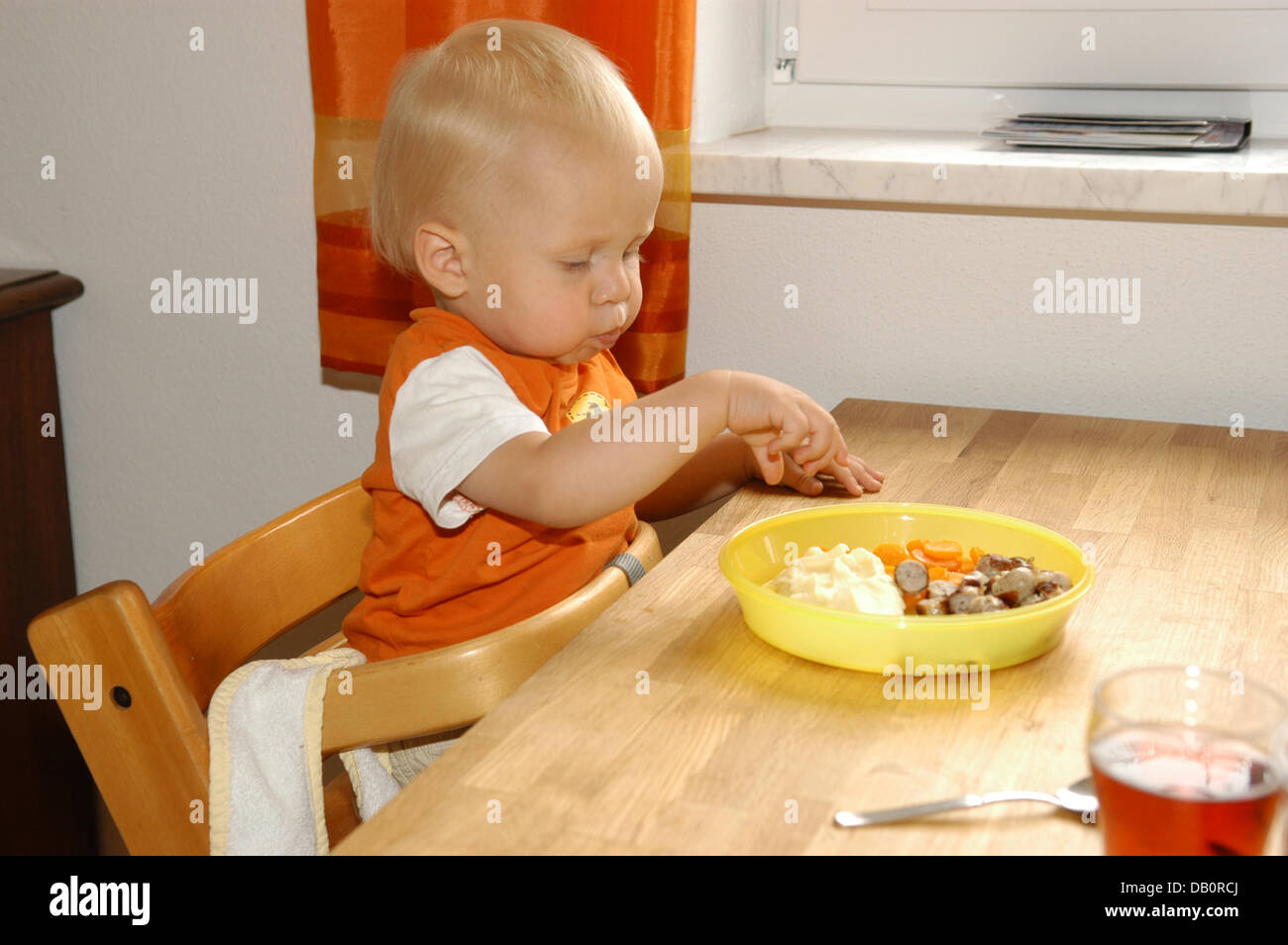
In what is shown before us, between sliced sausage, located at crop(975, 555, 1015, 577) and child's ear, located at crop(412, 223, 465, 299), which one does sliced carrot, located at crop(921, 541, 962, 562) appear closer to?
sliced sausage, located at crop(975, 555, 1015, 577)

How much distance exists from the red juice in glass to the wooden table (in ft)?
0.17

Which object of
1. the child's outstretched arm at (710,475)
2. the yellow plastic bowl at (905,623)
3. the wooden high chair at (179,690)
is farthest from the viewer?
the child's outstretched arm at (710,475)

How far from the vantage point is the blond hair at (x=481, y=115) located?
0.98 metres

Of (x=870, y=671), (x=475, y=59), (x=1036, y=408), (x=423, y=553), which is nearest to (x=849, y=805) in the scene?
(x=870, y=671)

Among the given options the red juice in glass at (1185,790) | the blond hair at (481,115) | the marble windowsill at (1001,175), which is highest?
the blond hair at (481,115)

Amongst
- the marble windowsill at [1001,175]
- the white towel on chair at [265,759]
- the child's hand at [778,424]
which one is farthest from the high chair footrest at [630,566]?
the marble windowsill at [1001,175]

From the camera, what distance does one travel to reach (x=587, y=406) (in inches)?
45.1

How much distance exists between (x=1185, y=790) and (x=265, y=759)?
1.93 ft

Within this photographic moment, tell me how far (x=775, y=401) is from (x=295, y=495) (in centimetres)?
102

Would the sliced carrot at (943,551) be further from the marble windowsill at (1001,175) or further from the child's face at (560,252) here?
the marble windowsill at (1001,175)

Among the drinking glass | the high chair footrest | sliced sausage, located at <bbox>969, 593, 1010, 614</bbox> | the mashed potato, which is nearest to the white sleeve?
the high chair footrest

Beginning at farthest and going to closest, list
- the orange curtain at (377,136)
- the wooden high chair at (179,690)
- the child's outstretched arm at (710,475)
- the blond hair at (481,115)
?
1. the orange curtain at (377,136)
2. the child's outstretched arm at (710,475)
3. the blond hair at (481,115)
4. the wooden high chair at (179,690)

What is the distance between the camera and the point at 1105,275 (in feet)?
4.50

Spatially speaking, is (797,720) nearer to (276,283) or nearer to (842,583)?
(842,583)
